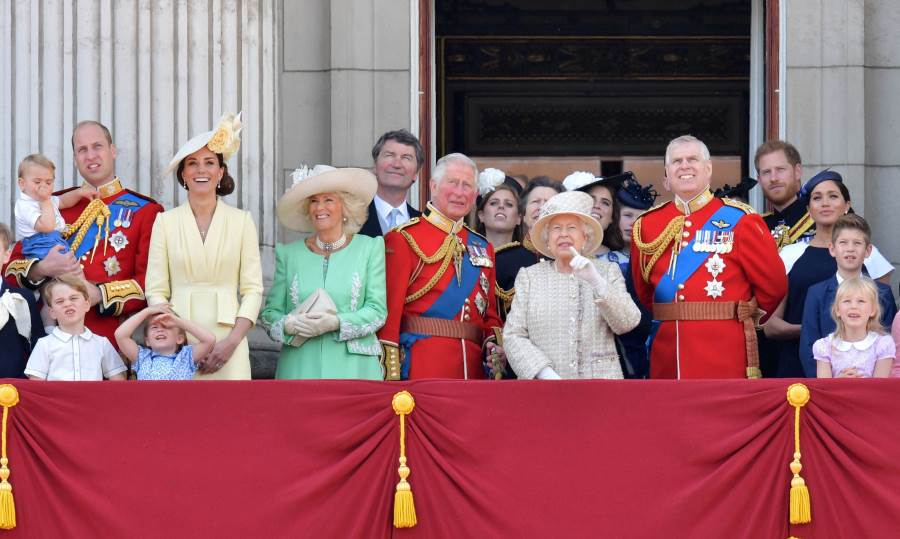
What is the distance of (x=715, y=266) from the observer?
Result: 820 cm

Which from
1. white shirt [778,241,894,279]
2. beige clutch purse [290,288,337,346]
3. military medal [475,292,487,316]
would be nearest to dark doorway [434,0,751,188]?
white shirt [778,241,894,279]

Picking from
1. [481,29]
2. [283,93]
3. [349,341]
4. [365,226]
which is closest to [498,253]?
[365,226]

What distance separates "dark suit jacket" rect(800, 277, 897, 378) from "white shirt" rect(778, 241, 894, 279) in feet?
1.85

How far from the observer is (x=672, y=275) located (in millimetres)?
8258

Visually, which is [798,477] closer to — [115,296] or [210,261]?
[210,261]

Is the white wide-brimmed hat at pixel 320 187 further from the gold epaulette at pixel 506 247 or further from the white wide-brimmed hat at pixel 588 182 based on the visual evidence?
the white wide-brimmed hat at pixel 588 182

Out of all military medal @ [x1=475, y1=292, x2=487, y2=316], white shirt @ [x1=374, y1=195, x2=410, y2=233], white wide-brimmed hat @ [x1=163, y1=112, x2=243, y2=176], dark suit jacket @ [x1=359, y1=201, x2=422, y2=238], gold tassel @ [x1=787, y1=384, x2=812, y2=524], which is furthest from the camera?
white shirt @ [x1=374, y1=195, x2=410, y2=233]

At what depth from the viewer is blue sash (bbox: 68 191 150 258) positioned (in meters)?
8.48

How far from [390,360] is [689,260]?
1.37 metres

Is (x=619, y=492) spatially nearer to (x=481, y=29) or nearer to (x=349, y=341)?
(x=349, y=341)

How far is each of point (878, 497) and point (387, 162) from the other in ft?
9.88

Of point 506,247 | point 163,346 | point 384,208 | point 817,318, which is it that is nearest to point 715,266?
point 817,318

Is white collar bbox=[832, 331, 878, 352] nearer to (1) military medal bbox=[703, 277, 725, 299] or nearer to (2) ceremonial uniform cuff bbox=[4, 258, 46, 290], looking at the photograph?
(1) military medal bbox=[703, 277, 725, 299]

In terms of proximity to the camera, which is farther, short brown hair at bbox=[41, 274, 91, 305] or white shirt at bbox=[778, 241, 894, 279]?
white shirt at bbox=[778, 241, 894, 279]
